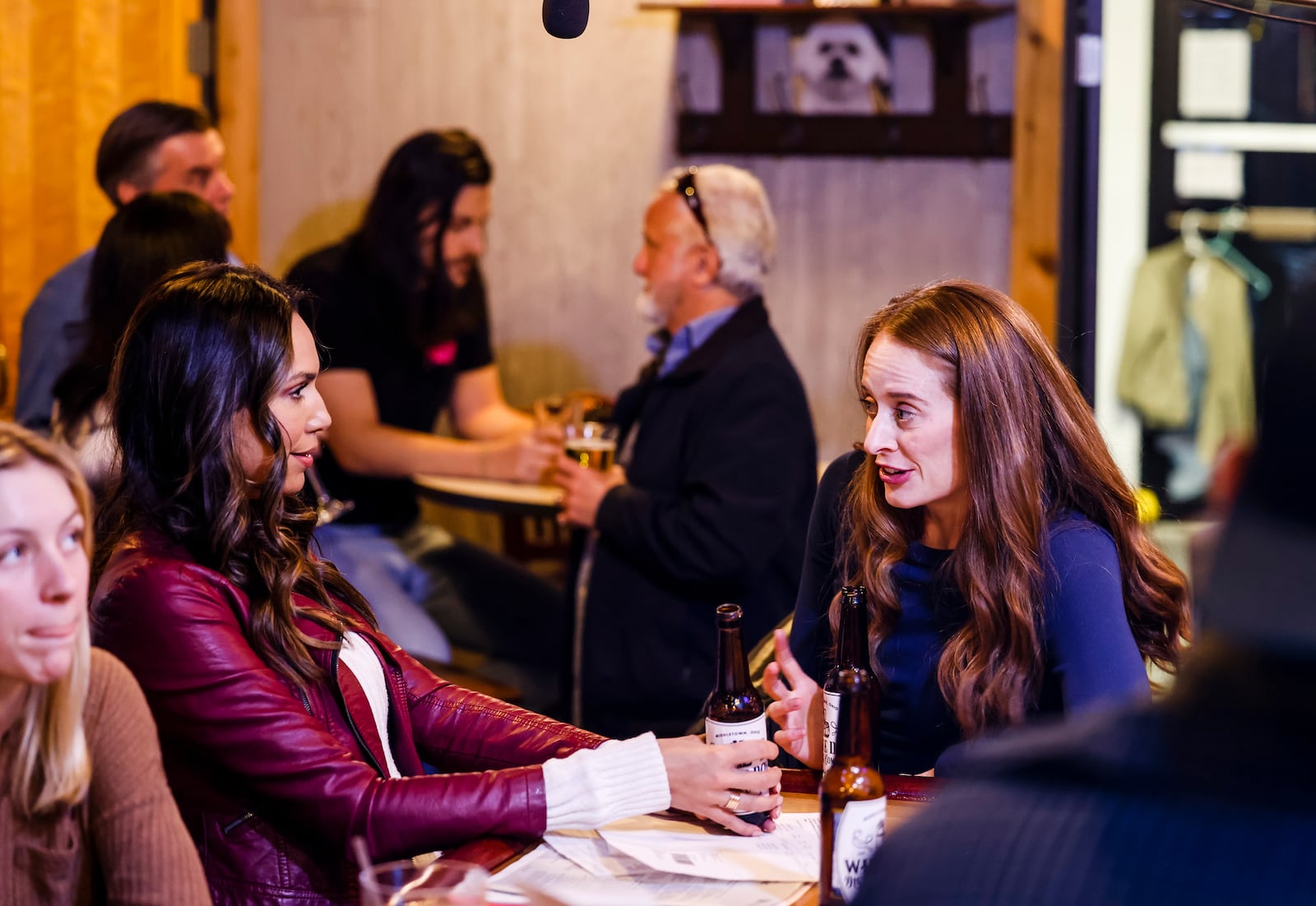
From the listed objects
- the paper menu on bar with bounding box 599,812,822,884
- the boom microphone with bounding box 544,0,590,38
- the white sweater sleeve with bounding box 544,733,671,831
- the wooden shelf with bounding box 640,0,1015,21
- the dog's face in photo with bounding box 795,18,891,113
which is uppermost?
the wooden shelf with bounding box 640,0,1015,21

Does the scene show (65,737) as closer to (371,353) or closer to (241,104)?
(371,353)

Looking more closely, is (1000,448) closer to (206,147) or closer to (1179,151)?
(206,147)

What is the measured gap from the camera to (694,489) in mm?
2994

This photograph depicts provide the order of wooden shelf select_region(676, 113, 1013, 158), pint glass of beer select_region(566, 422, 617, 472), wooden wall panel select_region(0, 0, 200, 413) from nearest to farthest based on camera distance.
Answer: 1. pint glass of beer select_region(566, 422, 617, 472)
2. wooden wall panel select_region(0, 0, 200, 413)
3. wooden shelf select_region(676, 113, 1013, 158)

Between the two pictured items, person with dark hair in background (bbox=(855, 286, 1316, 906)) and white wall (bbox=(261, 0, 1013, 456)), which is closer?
person with dark hair in background (bbox=(855, 286, 1316, 906))

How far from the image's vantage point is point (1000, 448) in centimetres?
187

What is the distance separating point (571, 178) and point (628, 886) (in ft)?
12.0

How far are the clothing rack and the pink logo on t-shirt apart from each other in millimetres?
2952

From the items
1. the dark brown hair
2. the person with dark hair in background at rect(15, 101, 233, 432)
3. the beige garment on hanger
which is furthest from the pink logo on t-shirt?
the beige garment on hanger

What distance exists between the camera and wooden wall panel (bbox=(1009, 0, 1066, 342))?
4.25 meters

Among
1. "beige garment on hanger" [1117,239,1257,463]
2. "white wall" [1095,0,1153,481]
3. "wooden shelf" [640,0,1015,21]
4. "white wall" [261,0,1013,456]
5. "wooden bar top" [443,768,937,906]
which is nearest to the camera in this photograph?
"wooden bar top" [443,768,937,906]

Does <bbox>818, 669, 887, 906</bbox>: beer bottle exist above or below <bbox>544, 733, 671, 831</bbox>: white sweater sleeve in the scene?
above

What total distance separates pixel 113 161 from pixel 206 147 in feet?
0.73

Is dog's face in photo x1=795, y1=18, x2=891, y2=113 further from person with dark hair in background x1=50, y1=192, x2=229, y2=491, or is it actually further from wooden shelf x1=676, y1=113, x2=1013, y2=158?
person with dark hair in background x1=50, y1=192, x2=229, y2=491
